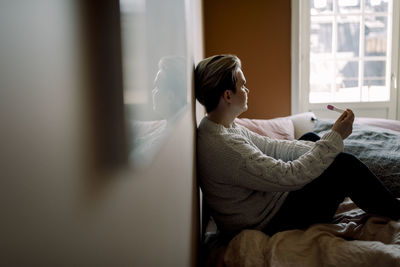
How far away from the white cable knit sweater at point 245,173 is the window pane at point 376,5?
246 centimetres

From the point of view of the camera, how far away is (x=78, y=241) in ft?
0.97

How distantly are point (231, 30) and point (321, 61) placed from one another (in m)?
0.87

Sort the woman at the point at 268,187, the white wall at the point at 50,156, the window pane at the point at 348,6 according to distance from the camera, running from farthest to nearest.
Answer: the window pane at the point at 348,6
the woman at the point at 268,187
the white wall at the point at 50,156

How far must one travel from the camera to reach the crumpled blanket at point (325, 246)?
1200 mm

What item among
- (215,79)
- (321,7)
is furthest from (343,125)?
(321,7)

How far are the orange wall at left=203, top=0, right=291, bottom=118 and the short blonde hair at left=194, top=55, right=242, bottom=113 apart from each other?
5.82 feet

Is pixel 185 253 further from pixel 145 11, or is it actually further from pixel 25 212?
pixel 25 212

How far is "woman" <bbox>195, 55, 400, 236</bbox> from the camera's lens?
53.1 inches

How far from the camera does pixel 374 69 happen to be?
3.51 metres

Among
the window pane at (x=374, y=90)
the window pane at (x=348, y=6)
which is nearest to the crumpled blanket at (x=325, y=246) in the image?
the window pane at (x=374, y=90)

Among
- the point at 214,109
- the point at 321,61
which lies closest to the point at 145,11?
the point at 214,109

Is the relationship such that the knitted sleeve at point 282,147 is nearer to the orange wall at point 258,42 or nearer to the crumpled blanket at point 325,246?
the crumpled blanket at point 325,246

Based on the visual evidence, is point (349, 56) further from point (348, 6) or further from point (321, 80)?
point (348, 6)

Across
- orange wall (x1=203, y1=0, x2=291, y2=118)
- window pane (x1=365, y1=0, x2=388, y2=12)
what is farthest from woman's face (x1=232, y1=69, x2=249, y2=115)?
window pane (x1=365, y1=0, x2=388, y2=12)
